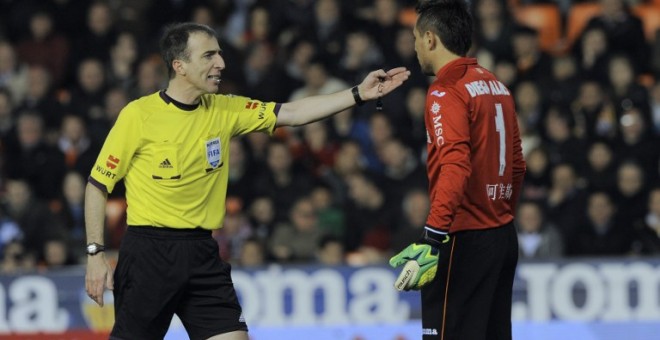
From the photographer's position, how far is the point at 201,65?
7.09m

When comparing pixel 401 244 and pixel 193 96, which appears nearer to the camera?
pixel 193 96

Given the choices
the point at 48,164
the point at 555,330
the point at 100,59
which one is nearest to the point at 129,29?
the point at 100,59

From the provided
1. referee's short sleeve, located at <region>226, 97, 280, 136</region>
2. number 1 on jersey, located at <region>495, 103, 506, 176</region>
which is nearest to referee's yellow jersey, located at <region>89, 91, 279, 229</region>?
referee's short sleeve, located at <region>226, 97, 280, 136</region>

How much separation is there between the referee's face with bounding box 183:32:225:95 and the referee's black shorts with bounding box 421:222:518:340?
1482mm

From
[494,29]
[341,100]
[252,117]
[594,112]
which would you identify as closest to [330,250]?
[594,112]

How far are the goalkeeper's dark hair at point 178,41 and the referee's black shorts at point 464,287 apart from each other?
1675 millimetres

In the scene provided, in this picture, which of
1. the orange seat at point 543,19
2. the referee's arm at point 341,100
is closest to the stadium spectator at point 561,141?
the orange seat at point 543,19

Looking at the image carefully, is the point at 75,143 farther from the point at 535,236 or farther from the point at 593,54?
the point at 593,54

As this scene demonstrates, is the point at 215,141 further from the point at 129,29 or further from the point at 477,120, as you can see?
the point at 129,29

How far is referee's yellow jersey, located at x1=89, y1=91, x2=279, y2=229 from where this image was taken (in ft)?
23.2

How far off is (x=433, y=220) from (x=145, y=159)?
5.28ft

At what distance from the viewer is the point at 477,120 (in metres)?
6.63

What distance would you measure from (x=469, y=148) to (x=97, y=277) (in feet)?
6.55

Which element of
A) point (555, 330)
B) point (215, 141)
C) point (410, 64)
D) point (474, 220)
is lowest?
point (555, 330)
